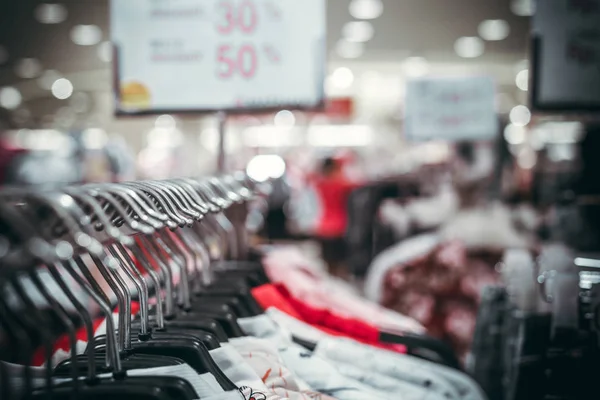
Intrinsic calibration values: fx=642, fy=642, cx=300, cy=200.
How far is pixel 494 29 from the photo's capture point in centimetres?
1056

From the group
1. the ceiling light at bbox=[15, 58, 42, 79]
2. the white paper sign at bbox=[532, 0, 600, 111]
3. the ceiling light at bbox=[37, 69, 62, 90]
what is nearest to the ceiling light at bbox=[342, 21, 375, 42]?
the ceiling light at bbox=[15, 58, 42, 79]

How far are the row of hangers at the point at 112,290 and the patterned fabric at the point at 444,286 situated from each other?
139 cm

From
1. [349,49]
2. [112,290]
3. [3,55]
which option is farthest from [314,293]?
[3,55]

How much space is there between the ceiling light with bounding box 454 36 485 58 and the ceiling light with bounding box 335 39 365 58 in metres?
1.79

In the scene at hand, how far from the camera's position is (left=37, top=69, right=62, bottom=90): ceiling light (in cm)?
1420

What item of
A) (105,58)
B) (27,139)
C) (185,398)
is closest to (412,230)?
(185,398)

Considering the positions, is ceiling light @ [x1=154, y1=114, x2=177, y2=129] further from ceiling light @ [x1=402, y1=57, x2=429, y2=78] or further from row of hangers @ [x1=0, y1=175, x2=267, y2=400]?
row of hangers @ [x1=0, y1=175, x2=267, y2=400]

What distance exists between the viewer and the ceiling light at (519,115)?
17.7 meters

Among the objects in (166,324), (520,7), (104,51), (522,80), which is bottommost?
(166,324)

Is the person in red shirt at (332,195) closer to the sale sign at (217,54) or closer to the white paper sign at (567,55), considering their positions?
the white paper sign at (567,55)

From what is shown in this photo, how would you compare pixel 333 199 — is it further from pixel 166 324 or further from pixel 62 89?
pixel 62 89

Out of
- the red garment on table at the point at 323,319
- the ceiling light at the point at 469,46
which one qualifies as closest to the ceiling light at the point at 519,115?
the ceiling light at the point at 469,46

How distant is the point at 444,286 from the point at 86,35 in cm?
916

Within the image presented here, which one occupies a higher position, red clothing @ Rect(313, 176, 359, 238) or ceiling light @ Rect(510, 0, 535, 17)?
ceiling light @ Rect(510, 0, 535, 17)
